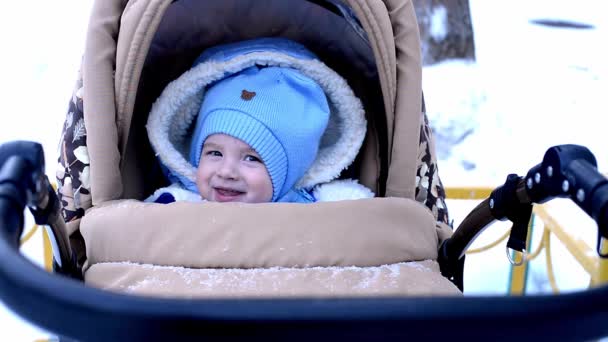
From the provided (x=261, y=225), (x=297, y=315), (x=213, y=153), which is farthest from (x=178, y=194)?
(x=297, y=315)

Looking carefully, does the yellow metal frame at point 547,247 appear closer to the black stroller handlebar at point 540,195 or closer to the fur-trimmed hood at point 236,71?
the black stroller handlebar at point 540,195

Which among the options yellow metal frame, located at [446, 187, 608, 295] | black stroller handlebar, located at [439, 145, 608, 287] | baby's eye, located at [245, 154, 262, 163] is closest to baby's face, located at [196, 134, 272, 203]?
baby's eye, located at [245, 154, 262, 163]

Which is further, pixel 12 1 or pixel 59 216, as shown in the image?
pixel 12 1

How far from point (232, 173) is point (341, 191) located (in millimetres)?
244

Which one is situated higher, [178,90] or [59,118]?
[178,90]

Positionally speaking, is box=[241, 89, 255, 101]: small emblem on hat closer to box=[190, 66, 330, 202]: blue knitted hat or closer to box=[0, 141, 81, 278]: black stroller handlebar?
box=[190, 66, 330, 202]: blue knitted hat

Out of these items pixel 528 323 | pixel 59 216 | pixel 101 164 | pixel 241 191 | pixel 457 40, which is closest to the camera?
pixel 528 323

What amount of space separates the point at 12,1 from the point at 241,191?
13.6ft

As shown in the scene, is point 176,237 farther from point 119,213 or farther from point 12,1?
point 12,1

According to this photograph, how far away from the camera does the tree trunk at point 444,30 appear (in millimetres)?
4270

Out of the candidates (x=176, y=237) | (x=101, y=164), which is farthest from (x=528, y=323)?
(x=101, y=164)

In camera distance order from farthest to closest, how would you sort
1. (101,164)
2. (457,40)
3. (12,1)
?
1. (12,1)
2. (457,40)
3. (101,164)

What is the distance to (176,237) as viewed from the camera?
927 mm

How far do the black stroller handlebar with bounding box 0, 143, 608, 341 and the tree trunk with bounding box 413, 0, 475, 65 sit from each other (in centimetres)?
398
